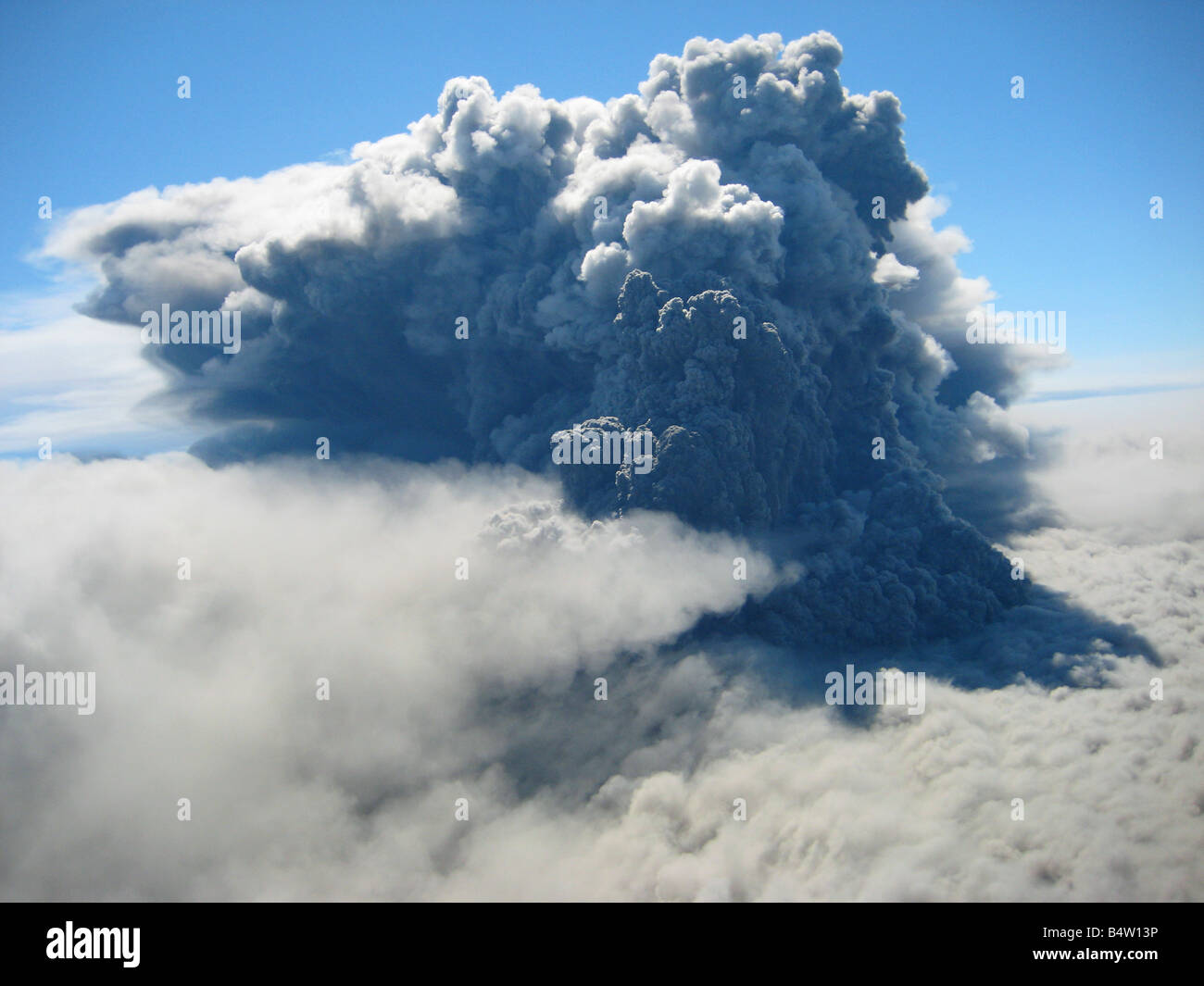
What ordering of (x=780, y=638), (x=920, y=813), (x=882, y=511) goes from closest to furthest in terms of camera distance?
1. (x=920, y=813)
2. (x=780, y=638)
3. (x=882, y=511)

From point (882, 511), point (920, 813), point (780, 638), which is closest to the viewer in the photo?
point (920, 813)

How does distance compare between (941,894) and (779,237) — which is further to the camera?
(779,237)

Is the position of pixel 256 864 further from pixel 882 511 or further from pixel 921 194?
pixel 921 194

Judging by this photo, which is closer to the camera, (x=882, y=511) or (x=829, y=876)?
(x=829, y=876)

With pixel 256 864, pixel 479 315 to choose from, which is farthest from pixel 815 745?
pixel 479 315

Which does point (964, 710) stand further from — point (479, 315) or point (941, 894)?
point (479, 315)

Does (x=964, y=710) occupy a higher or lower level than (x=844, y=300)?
lower

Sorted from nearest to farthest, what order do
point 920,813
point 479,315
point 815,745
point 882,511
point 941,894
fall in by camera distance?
point 941,894 → point 920,813 → point 815,745 → point 882,511 → point 479,315

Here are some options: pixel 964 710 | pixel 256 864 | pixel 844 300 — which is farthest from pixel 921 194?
pixel 256 864

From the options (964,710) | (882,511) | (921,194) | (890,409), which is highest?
(921,194)
